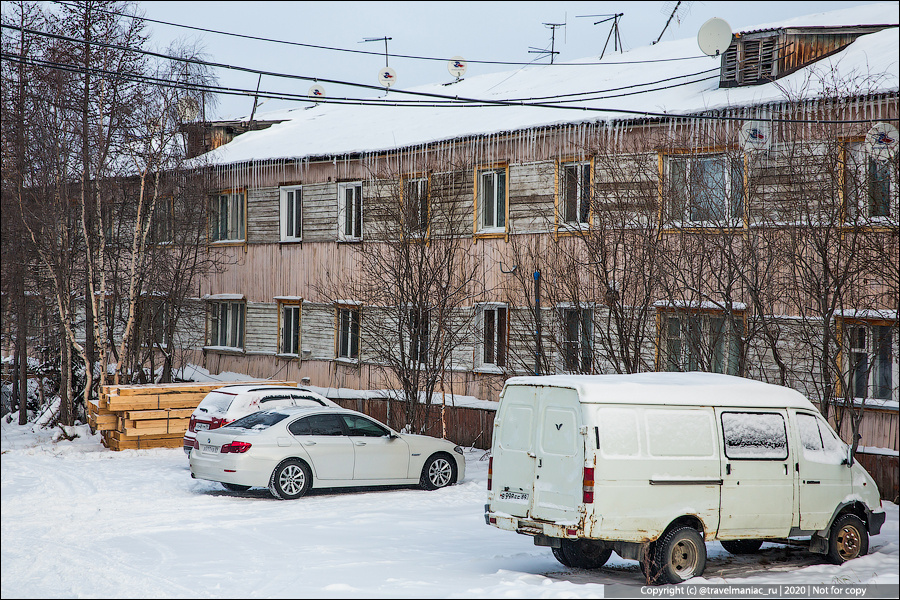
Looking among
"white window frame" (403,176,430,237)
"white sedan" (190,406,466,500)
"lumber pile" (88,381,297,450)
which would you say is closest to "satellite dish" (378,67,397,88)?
"white window frame" (403,176,430,237)

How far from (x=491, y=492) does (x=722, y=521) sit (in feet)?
8.17

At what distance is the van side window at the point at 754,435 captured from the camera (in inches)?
369

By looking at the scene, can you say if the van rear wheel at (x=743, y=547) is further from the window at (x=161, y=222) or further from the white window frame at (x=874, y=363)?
the window at (x=161, y=222)

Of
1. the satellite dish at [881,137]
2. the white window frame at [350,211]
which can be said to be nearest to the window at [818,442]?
the satellite dish at [881,137]

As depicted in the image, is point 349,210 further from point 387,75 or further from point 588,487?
point 588,487

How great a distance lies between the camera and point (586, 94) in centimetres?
2172

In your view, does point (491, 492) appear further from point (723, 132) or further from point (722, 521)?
point (723, 132)

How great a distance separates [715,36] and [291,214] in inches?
540

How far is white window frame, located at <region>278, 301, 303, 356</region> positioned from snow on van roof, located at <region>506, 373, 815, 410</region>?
1739 cm

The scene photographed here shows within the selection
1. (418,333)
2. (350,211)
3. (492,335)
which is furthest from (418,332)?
(350,211)

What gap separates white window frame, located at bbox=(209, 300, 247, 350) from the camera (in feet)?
94.0

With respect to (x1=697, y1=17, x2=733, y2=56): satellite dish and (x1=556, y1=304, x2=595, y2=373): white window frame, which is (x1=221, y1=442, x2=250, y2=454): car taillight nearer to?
(x1=556, y1=304, x2=595, y2=373): white window frame

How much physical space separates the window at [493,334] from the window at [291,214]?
26.4ft

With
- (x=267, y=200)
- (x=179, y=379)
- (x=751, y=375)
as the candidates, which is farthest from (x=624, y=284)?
(x=179, y=379)
